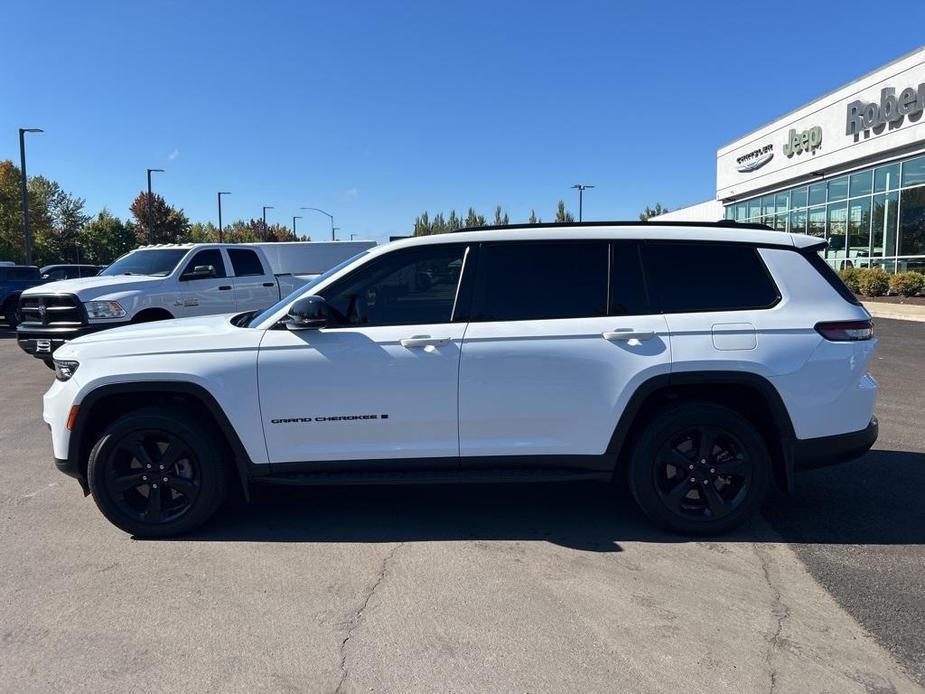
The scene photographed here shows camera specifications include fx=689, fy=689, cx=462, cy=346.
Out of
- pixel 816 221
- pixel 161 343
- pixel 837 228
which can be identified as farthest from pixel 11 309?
pixel 816 221

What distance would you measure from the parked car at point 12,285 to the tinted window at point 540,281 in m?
18.5

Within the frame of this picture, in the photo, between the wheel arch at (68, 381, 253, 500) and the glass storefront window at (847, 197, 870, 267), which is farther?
the glass storefront window at (847, 197, 870, 267)

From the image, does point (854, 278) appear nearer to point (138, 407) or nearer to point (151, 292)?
point (151, 292)

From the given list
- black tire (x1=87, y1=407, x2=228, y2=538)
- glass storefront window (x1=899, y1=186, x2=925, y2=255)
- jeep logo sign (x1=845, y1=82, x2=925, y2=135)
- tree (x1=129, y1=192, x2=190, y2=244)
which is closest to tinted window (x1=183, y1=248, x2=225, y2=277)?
black tire (x1=87, y1=407, x2=228, y2=538)

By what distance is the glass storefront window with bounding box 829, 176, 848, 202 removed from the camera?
29495 mm

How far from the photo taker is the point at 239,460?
420cm

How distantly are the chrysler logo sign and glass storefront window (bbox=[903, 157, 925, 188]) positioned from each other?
36.5 ft

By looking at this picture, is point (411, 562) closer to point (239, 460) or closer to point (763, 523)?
point (239, 460)

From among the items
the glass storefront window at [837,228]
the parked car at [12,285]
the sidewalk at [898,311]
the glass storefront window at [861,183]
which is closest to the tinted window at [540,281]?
the sidewalk at [898,311]

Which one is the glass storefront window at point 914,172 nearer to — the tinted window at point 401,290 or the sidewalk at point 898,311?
the sidewalk at point 898,311

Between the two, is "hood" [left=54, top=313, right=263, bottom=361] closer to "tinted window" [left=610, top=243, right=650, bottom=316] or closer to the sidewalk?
"tinted window" [left=610, top=243, right=650, bottom=316]

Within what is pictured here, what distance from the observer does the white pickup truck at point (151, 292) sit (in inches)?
368

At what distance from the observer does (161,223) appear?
196 ft

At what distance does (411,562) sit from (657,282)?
2242 mm
